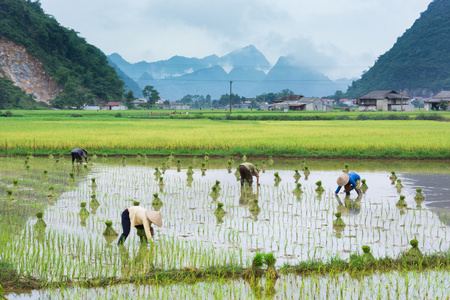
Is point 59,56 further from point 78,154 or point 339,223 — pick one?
point 339,223

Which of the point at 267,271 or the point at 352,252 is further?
the point at 352,252

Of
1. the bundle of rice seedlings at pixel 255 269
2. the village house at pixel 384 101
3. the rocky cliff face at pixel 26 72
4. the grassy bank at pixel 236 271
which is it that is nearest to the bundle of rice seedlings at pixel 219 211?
the grassy bank at pixel 236 271

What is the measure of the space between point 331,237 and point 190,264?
2748 millimetres

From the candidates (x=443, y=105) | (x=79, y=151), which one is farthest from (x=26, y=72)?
(x=79, y=151)

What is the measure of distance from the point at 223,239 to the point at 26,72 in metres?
84.8

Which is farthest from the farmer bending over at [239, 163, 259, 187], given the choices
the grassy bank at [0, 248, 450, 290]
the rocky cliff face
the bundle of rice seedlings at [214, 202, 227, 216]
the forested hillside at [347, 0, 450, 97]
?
the forested hillside at [347, 0, 450, 97]

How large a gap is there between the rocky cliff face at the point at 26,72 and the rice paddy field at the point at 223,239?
243ft

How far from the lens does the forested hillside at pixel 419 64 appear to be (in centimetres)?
11662

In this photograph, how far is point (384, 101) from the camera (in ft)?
243

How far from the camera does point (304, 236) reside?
7.90 m

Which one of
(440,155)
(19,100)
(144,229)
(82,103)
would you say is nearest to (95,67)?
(82,103)

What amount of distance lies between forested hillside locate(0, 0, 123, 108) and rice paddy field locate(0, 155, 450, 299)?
6603 centimetres

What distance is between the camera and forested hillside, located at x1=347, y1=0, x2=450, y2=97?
11662cm

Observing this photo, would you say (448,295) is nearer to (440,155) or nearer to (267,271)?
(267,271)
